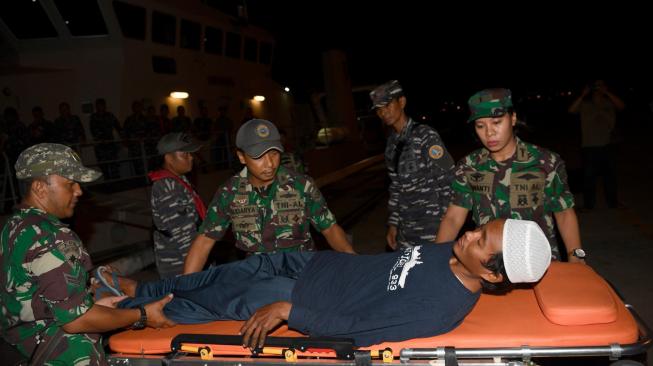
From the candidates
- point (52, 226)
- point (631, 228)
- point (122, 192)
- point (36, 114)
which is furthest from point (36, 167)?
point (36, 114)

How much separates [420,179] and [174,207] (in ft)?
6.97

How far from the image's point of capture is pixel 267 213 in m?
3.41

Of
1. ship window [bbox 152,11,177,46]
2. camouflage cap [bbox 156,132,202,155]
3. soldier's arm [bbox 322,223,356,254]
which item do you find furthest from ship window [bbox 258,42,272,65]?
soldier's arm [bbox 322,223,356,254]

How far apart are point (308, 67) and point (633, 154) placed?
29506mm

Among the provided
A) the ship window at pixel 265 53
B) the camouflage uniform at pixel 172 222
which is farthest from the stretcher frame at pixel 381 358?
the ship window at pixel 265 53

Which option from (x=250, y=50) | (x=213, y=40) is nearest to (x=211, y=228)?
(x=213, y=40)

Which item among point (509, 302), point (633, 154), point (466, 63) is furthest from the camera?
point (466, 63)

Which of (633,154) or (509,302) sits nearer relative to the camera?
(509,302)

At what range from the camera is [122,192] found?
34.1 ft

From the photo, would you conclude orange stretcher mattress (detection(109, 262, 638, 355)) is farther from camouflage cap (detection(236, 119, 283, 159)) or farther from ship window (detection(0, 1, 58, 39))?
ship window (detection(0, 1, 58, 39))

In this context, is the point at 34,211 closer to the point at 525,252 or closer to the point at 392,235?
the point at 525,252

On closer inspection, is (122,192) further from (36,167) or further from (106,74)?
(36,167)

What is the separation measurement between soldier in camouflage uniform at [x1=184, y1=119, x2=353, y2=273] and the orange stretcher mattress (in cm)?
68

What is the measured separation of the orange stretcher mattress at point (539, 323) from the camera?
2.39 meters
